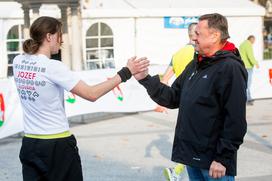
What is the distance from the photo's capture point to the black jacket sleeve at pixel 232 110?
3.48 metres

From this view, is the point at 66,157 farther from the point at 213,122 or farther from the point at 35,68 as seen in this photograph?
the point at 213,122

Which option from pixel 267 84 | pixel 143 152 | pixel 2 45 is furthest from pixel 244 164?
pixel 2 45

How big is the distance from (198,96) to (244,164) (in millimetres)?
4197

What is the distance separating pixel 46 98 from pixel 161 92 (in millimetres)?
838

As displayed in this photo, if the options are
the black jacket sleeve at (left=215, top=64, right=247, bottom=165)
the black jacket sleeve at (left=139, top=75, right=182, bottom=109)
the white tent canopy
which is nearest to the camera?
the black jacket sleeve at (left=215, top=64, right=247, bottom=165)

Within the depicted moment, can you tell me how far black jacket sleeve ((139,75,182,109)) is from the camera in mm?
4039

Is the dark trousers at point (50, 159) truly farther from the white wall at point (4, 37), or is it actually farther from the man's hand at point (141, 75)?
the white wall at point (4, 37)

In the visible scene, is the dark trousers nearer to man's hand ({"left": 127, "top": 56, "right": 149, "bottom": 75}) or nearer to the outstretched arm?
the outstretched arm

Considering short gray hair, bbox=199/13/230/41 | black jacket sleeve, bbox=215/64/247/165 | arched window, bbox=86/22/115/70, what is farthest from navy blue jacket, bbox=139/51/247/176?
arched window, bbox=86/22/115/70

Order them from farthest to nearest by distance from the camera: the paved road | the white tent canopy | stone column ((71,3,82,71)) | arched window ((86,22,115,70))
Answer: arched window ((86,22,115,70))
the white tent canopy
stone column ((71,3,82,71))
the paved road

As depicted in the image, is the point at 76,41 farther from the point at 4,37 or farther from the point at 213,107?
the point at 213,107

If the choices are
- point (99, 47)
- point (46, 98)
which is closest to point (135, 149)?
point (46, 98)

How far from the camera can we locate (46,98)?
374cm

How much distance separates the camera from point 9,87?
9617 millimetres
